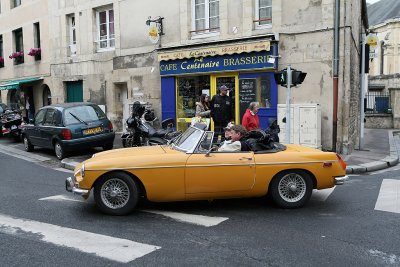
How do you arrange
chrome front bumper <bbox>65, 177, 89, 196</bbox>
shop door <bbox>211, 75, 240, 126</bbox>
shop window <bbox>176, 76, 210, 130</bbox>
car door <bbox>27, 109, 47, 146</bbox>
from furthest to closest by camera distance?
1. shop window <bbox>176, 76, 210, 130</bbox>
2. shop door <bbox>211, 75, 240, 126</bbox>
3. car door <bbox>27, 109, 47, 146</bbox>
4. chrome front bumper <bbox>65, 177, 89, 196</bbox>

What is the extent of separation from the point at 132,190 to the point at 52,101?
50.5 feet

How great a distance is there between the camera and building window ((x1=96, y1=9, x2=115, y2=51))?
1680cm

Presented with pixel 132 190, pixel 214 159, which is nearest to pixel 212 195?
pixel 214 159

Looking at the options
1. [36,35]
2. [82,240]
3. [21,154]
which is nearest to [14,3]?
[36,35]

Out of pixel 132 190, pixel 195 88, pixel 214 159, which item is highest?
pixel 195 88

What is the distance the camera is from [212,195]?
5.85 metres

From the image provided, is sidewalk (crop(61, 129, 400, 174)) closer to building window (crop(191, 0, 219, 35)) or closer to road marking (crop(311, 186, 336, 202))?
road marking (crop(311, 186, 336, 202))

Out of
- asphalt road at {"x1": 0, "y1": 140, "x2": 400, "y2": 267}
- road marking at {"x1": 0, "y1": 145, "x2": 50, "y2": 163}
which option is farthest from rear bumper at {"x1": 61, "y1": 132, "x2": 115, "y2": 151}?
asphalt road at {"x1": 0, "y1": 140, "x2": 400, "y2": 267}

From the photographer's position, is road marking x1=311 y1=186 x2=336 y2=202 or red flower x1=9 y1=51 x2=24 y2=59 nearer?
road marking x1=311 y1=186 x2=336 y2=202

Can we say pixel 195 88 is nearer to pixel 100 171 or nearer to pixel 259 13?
pixel 259 13

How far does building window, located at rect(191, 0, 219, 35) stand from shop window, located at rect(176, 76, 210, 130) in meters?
1.62

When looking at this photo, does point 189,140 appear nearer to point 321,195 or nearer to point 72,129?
point 321,195

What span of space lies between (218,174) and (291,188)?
116cm

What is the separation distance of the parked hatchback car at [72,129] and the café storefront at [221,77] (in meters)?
3.21
